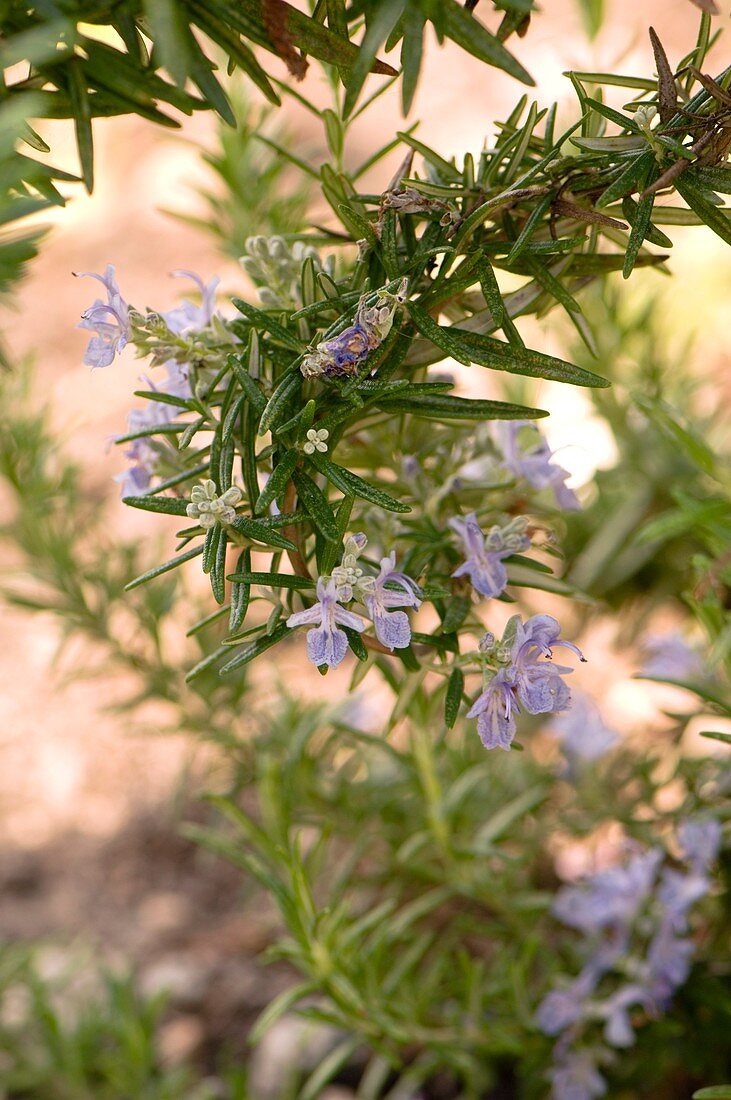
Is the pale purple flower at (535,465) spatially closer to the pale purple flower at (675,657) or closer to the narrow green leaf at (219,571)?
the narrow green leaf at (219,571)

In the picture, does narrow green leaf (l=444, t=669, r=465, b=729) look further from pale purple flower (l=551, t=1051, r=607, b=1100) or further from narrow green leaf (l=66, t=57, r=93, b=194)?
pale purple flower (l=551, t=1051, r=607, b=1100)

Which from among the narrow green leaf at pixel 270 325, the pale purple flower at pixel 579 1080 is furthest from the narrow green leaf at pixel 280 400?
the pale purple flower at pixel 579 1080

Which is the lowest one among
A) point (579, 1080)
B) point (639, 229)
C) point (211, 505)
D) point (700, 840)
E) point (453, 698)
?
point (579, 1080)

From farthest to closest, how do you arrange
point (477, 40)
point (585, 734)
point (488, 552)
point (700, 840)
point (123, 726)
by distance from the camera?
point (123, 726), point (585, 734), point (700, 840), point (488, 552), point (477, 40)

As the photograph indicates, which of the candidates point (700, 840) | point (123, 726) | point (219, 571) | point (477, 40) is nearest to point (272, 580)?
point (219, 571)

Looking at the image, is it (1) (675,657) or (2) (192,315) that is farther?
(1) (675,657)

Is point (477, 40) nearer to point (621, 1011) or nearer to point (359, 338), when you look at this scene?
point (359, 338)
